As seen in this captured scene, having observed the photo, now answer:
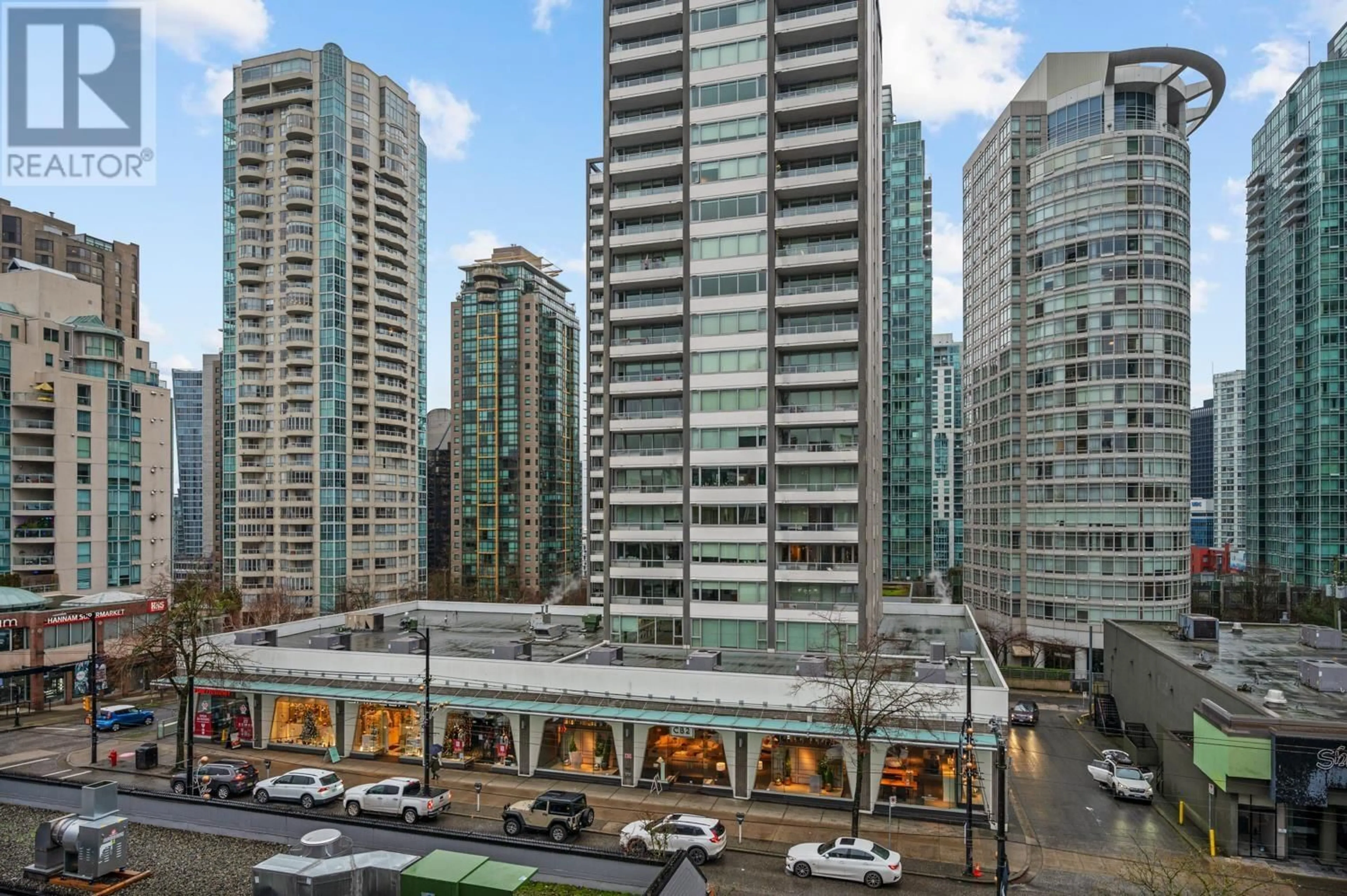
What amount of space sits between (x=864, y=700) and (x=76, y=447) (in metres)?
Result: 74.1

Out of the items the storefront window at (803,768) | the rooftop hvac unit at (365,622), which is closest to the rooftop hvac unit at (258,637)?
the rooftop hvac unit at (365,622)

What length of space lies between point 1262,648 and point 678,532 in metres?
35.4

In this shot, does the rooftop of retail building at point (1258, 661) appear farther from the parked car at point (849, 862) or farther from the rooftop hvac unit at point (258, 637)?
the rooftop hvac unit at point (258, 637)

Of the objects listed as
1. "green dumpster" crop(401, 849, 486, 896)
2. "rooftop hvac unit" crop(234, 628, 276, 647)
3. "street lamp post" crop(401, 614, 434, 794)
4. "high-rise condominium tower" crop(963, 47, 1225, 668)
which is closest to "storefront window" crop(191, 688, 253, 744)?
"rooftop hvac unit" crop(234, 628, 276, 647)

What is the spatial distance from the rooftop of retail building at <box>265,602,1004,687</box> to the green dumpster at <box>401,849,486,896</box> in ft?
78.2

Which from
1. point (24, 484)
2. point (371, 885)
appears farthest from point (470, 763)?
point (24, 484)

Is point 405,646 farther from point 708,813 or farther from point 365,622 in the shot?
point 708,813

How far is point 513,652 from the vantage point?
42344mm

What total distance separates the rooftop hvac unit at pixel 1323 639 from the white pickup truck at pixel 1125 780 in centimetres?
1394

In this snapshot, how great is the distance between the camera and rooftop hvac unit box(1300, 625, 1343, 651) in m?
43.8

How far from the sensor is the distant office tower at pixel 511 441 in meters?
139

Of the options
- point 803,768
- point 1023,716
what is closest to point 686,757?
point 803,768

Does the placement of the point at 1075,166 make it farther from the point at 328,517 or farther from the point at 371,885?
the point at 328,517

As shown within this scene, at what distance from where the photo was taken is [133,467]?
2948 inches
